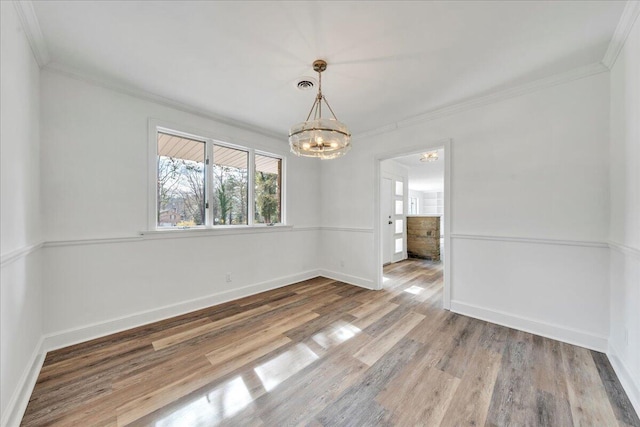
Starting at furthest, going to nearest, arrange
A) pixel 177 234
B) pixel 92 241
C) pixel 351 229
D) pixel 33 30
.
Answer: pixel 351 229, pixel 177 234, pixel 92 241, pixel 33 30

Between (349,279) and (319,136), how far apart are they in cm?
281

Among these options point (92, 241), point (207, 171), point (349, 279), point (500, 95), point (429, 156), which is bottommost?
point (349, 279)

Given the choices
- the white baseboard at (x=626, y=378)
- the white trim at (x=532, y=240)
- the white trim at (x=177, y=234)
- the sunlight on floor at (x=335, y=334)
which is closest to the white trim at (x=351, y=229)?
the white trim at (x=177, y=234)

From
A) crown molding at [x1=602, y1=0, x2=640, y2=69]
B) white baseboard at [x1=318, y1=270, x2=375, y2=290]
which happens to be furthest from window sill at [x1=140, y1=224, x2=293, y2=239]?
crown molding at [x1=602, y1=0, x2=640, y2=69]

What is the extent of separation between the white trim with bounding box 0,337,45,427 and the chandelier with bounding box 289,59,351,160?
8.17 feet

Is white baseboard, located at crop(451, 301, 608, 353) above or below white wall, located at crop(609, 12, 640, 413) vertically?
below

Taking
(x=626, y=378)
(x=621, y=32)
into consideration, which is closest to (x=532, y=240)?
(x=626, y=378)

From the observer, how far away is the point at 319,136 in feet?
6.91

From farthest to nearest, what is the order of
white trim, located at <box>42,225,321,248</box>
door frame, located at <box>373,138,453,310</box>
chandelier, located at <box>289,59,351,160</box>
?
door frame, located at <box>373,138,453,310</box>, white trim, located at <box>42,225,321,248</box>, chandelier, located at <box>289,59,351,160</box>

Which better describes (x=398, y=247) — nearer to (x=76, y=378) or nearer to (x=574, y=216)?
(x=574, y=216)

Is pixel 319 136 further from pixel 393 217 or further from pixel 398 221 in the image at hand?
pixel 398 221

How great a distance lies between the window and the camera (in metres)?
2.93

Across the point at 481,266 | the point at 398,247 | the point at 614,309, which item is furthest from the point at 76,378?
the point at 398,247

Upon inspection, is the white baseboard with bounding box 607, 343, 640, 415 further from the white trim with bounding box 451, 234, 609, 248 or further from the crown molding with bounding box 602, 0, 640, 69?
the crown molding with bounding box 602, 0, 640, 69
